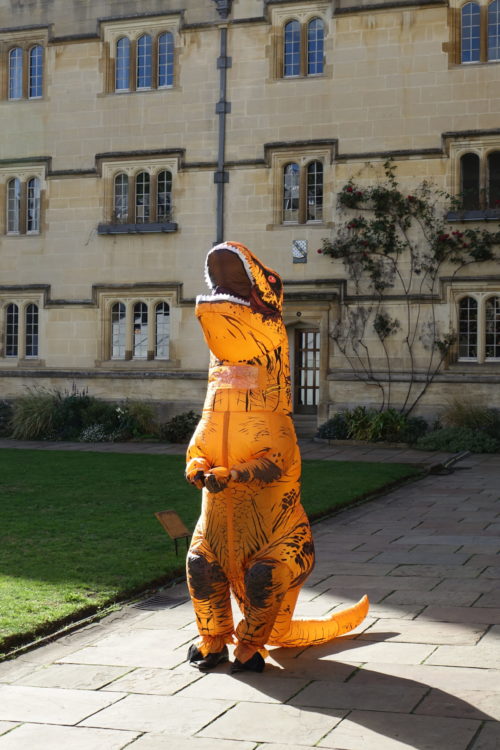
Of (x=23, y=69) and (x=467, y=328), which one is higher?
(x=23, y=69)

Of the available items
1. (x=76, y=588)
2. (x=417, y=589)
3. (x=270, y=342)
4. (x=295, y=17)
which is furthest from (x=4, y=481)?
(x=295, y=17)

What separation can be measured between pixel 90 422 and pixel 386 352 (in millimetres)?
5734

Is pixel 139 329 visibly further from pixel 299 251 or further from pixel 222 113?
pixel 222 113

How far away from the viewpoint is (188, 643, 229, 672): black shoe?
511 cm

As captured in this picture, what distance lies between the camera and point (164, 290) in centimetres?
2072

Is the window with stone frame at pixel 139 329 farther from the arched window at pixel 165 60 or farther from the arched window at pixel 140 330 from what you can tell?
the arched window at pixel 165 60

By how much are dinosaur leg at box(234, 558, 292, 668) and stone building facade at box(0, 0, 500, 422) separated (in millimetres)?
14041

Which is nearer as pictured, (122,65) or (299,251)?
(299,251)

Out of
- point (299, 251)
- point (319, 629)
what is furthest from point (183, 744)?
point (299, 251)

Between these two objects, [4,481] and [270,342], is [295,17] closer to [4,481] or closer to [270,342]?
[4,481]

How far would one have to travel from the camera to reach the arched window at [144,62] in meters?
21.1

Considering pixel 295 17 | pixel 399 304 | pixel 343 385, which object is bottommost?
pixel 343 385

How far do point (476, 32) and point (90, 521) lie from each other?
13.4m

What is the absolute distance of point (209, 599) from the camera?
5121mm
